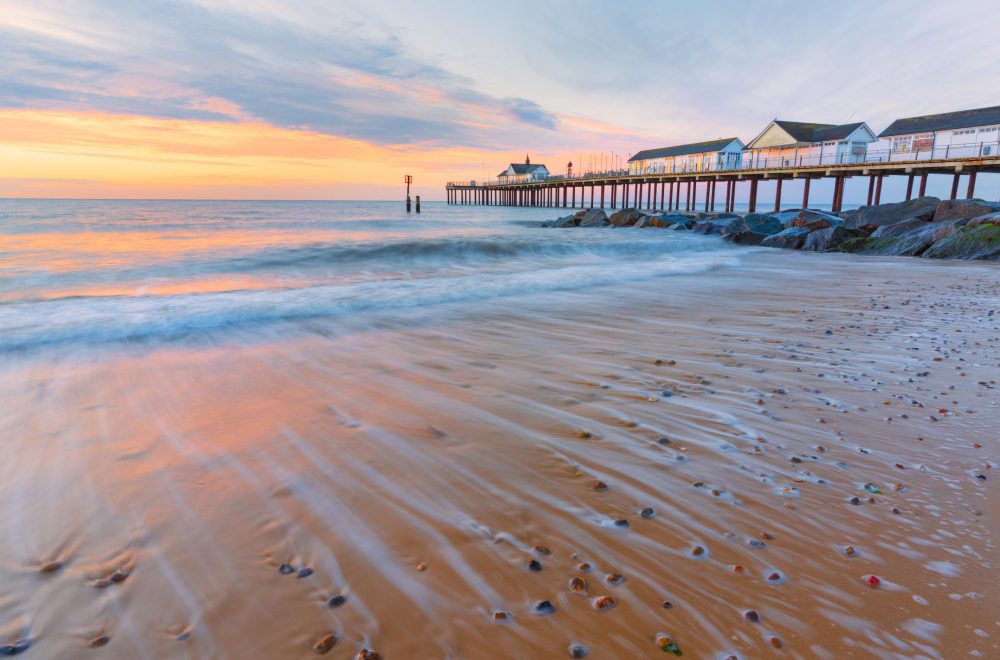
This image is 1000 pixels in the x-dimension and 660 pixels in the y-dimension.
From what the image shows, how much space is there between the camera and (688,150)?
48281 mm

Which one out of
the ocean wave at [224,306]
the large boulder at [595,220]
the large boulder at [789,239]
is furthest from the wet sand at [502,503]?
the large boulder at [595,220]

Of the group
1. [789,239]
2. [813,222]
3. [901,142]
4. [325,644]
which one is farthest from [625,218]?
[325,644]

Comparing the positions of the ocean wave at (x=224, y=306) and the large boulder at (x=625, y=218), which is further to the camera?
the large boulder at (x=625, y=218)

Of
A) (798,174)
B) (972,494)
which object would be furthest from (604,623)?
(798,174)

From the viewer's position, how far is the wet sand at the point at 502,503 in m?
1.68

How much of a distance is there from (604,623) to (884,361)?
4166mm

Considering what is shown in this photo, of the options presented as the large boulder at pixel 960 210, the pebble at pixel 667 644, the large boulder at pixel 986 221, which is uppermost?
the large boulder at pixel 960 210

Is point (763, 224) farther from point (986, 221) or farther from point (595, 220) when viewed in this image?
point (595, 220)

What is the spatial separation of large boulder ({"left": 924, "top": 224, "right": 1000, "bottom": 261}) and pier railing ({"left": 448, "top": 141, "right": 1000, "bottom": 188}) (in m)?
11.5

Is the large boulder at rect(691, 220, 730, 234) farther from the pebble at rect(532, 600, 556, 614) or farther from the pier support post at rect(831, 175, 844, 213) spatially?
the pebble at rect(532, 600, 556, 614)

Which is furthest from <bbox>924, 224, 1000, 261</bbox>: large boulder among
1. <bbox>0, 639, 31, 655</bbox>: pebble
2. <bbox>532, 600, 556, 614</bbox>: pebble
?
<bbox>0, 639, 31, 655</bbox>: pebble

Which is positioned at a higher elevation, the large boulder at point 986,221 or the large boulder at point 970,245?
the large boulder at point 986,221

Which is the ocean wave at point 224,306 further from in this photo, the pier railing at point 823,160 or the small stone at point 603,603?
the pier railing at point 823,160

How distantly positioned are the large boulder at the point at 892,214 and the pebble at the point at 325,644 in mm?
21548
